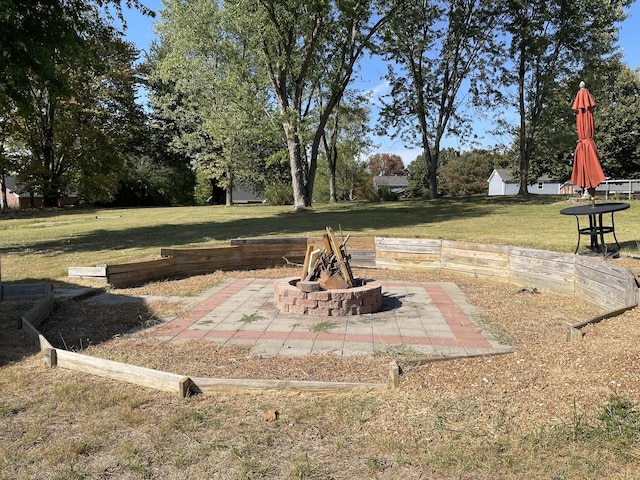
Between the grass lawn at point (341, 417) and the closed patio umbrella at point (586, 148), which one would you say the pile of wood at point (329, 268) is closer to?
the grass lawn at point (341, 417)

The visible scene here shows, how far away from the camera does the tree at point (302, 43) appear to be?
62.6 feet

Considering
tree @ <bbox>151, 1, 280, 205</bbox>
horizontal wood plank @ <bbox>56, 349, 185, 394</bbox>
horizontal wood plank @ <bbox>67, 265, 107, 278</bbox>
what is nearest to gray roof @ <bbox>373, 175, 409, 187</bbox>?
tree @ <bbox>151, 1, 280, 205</bbox>

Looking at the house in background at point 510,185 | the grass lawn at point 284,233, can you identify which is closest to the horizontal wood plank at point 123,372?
the grass lawn at point 284,233

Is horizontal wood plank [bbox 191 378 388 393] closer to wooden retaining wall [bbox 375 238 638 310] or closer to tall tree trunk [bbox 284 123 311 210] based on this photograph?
wooden retaining wall [bbox 375 238 638 310]

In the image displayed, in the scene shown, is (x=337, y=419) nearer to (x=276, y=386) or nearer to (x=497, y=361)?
(x=276, y=386)

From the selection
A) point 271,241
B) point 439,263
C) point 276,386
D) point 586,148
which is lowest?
point 276,386

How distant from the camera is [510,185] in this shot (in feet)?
211

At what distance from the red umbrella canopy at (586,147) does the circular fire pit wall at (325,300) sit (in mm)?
4565

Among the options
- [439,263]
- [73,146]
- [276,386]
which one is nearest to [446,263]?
[439,263]

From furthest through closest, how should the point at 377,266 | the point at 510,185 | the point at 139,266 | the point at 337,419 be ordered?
the point at 510,185, the point at 377,266, the point at 139,266, the point at 337,419

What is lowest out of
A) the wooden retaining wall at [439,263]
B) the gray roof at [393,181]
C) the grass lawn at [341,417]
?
the grass lawn at [341,417]

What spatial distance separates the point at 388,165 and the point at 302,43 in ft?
286

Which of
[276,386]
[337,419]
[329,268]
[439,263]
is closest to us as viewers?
[337,419]

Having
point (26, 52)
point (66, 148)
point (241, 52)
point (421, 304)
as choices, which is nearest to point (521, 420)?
point (421, 304)
